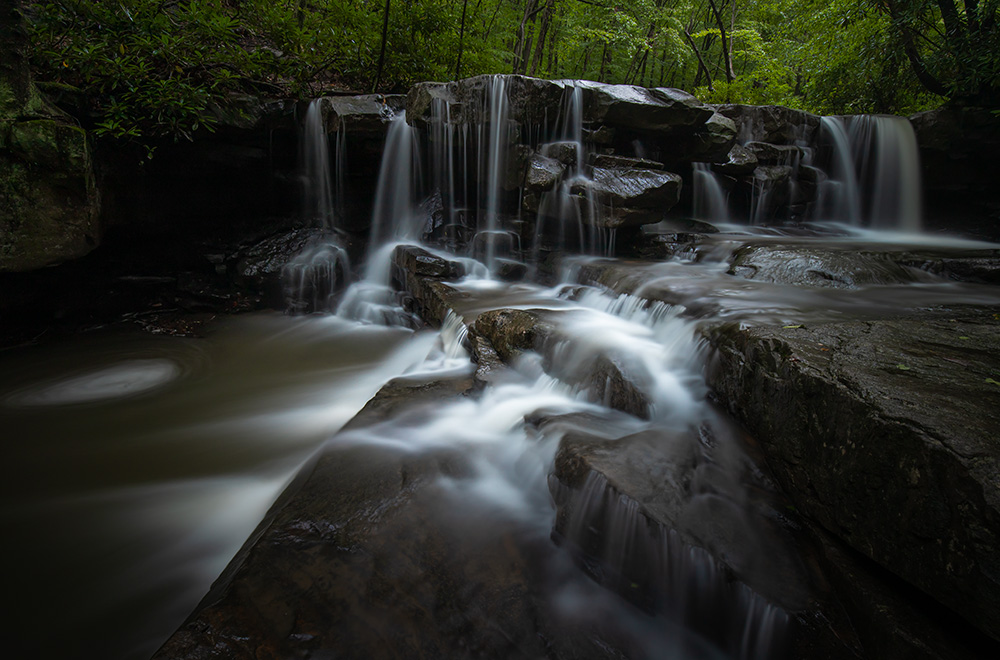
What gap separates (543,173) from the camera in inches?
263

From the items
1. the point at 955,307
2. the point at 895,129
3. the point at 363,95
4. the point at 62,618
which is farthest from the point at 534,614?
the point at 895,129

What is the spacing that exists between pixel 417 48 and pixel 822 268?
8.07 meters

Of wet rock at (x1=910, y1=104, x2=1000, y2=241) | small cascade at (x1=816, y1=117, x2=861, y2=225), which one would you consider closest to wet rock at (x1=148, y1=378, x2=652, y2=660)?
small cascade at (x1=816, y1=117, x2=861, y2=225)

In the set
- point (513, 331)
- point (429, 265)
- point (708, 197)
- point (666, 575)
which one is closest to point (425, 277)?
point (429, 265)

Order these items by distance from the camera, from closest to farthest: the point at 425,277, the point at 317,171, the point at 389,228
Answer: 1. the point at 425,277
2. the point at 317,171
3. the point at 389,228

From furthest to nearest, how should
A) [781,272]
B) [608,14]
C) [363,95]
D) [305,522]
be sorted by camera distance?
[608,14]
[363,95]
[781,272]
[305,522]

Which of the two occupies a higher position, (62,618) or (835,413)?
(835,413)

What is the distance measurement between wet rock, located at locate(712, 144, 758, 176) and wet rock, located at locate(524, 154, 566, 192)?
382cm

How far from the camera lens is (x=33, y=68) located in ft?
17.1

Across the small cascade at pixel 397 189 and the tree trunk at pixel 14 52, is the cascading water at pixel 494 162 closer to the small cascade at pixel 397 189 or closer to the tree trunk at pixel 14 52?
the small cascade at pixel 397 189

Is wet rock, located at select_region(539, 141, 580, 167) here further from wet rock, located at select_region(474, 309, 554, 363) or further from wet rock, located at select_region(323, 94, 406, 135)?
wet rock, located at select_region(474, 309, 554, 363)

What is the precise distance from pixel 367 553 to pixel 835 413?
235cm

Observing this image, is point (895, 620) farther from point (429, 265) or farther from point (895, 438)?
point (429, 265)

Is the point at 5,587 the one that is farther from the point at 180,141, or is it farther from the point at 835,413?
the point at 180,141
